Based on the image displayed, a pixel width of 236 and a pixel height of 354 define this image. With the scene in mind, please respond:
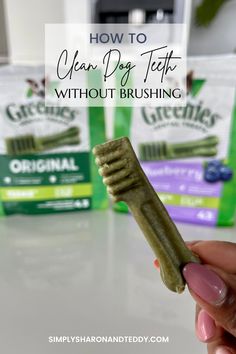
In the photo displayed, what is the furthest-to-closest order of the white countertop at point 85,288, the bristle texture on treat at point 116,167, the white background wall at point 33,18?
the white background wall at point 33,18, the white countertop at point 85,288, the bristle texture on treat at point 116,167

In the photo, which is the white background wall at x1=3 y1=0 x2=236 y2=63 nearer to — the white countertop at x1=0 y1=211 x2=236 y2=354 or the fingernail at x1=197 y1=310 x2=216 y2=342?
the white countertop at x1=0 y1=211 x2=236 y2=354

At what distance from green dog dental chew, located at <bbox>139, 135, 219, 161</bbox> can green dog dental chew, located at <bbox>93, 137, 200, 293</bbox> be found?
0.94ft

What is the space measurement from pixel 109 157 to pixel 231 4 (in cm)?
77

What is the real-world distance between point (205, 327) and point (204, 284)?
8 cm

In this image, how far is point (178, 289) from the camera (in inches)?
9.9

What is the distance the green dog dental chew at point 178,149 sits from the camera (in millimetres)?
498

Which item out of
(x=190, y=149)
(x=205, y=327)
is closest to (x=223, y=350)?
(x=205, y=327)

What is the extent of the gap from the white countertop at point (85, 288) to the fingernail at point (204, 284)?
11cm

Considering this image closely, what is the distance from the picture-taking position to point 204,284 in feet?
0.82

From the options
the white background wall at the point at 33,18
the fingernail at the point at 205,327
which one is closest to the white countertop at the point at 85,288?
the fingernail at the point at 205,327

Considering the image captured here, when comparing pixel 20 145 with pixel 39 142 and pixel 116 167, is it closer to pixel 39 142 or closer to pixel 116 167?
pixel 39 142

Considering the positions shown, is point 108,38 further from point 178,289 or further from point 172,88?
point 178,289

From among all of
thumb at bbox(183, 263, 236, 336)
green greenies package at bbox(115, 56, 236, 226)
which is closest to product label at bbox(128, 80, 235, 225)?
green greenies package at bbox(115, 56, 236, 226)

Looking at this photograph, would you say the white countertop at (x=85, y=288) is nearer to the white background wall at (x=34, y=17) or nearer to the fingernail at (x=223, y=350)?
the fingernail at (x=223, y=350)
